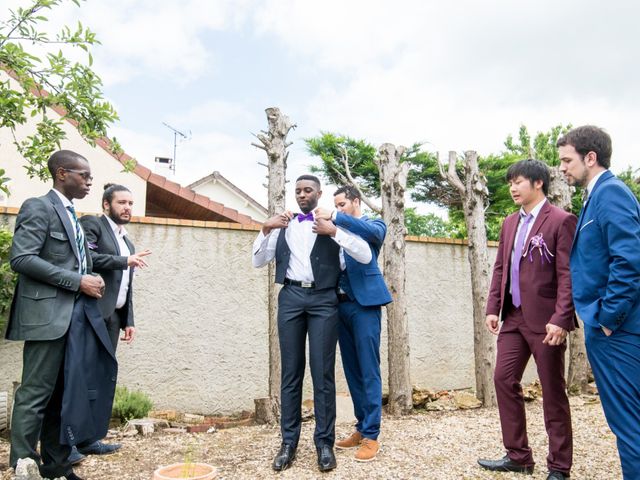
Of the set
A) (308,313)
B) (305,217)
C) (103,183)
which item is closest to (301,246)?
(305,217)

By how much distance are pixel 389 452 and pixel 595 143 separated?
2.52 metres

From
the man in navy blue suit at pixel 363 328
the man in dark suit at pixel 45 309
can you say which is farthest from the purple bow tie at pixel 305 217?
the man in dark suit at pixel 45 309

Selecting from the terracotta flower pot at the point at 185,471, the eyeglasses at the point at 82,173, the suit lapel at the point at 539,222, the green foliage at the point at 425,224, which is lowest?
the terracotta flower pot at the point at 185,471

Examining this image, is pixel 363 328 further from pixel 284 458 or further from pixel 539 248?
pixel 539 248

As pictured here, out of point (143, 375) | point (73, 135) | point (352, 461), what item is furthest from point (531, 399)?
point (73, 135)

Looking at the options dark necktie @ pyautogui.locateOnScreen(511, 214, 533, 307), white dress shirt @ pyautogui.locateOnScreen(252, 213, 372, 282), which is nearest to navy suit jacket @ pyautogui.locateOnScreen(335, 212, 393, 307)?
white dress shirt @ pyautogui.locateOnScreen(252, 213, 372, 282)

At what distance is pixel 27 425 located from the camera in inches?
117

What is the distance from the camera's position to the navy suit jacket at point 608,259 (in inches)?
98.3

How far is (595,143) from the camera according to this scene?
9.28 ft

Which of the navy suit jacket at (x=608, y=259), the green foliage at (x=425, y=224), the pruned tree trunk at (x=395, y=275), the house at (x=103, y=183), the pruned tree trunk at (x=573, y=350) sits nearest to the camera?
the navy suit jacket at (x=608, y=259)

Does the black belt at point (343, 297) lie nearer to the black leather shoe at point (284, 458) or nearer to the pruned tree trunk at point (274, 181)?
the black leather shoe at point (284, 458)

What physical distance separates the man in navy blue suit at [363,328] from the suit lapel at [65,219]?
166 cm

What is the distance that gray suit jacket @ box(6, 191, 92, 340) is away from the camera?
2.99 m

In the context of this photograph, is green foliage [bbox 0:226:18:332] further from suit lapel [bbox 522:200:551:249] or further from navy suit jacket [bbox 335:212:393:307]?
suit lapel [bbox 522:200:551:249]
